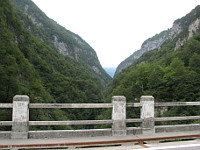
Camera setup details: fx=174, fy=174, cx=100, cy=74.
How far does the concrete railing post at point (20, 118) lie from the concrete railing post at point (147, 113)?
3.74m

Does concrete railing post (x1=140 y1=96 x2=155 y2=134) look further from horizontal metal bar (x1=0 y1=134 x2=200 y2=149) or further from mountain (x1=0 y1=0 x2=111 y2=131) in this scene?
mountain (x1=0 y1=0 x2=111 y2=131)

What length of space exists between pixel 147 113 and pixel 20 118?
407 cm

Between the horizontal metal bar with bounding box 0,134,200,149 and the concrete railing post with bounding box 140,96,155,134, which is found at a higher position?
the concrete railing post with bounding box 140,96,155,134

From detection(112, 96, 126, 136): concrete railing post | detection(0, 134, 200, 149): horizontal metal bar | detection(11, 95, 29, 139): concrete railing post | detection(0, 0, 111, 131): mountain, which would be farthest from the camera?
detection(0, 0, 111, 131): mountain

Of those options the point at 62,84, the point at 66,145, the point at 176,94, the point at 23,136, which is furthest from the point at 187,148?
the point at 62,84

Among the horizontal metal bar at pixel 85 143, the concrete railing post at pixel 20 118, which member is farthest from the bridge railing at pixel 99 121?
the horizontal metal bar at pixel 85 143

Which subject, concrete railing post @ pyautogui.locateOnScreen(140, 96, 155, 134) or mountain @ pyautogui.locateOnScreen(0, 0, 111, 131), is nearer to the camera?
concrete railing post @ pyautogui.locateOnScreen(140, 96, 155, 134)

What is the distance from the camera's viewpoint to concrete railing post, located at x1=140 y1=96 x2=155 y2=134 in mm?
5895

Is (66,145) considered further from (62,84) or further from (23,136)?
(62,84)

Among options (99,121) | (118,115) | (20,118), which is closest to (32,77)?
(20,118)

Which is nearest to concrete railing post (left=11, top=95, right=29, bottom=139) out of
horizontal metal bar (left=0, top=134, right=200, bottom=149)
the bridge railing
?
the bridge railing

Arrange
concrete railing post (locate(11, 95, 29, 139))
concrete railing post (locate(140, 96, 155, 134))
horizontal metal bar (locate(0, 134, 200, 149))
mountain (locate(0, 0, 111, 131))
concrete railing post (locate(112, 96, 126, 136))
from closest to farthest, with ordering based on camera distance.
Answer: horizontal metal bar (locate(0, 134, 200, 149)), concrete railing post (locate(11, 95, 29, 139)), concrete railing post (locate(112, 96, 126, 136)), concrete railing post (locate(140, 96, 155, 134)), mountain (locate(0, 0, 111, 131))

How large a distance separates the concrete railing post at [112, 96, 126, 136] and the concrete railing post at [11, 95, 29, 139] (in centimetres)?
272

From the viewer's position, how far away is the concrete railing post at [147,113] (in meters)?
5.89
